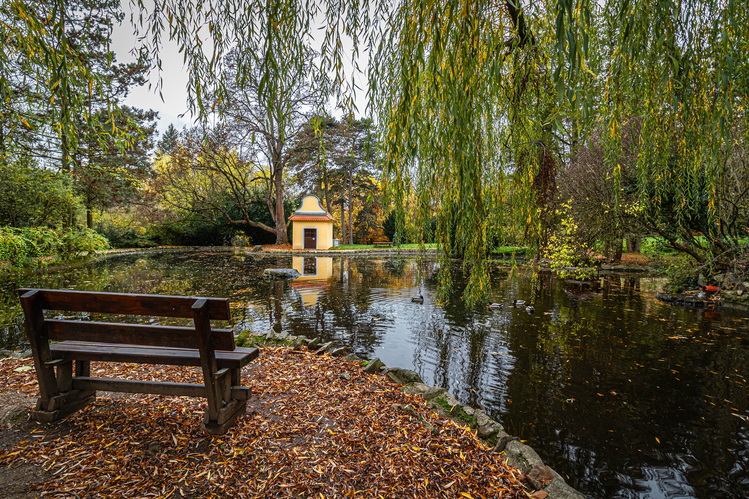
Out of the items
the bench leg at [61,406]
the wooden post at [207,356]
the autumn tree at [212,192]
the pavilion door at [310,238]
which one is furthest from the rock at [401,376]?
the autumn tree at [212,192]

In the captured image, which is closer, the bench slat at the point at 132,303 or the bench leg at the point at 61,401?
the bench slat at the point at 132,303

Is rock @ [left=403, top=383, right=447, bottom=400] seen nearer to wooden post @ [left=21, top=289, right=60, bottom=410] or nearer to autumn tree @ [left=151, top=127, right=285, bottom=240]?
wooden post @ [left=21, top=289, right=60, bottom=410]

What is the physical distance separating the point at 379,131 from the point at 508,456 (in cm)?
252

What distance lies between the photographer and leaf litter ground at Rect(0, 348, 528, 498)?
195 cm

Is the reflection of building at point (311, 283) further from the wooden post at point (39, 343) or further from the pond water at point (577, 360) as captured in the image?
the wooden post at point (39, 343)

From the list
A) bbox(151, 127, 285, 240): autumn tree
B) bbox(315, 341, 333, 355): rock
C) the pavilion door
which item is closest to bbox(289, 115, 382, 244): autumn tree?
the pavilion door

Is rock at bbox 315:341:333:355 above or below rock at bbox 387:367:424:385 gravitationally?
above

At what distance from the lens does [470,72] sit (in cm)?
186

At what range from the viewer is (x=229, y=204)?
27.7 m

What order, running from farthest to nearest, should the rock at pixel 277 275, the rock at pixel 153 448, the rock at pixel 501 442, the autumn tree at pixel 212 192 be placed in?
the autumn tree at pixel 212 192
the rock at pixel 277 275
the rock at pixel 501 442
the rock at pixel 153 448

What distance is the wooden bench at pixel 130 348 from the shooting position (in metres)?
2.13

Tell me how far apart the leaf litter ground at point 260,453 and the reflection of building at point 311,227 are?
21.2 metres

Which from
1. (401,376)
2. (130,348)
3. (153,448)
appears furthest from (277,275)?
(153,448)

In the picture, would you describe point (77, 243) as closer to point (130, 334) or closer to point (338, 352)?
point (338, 352)
